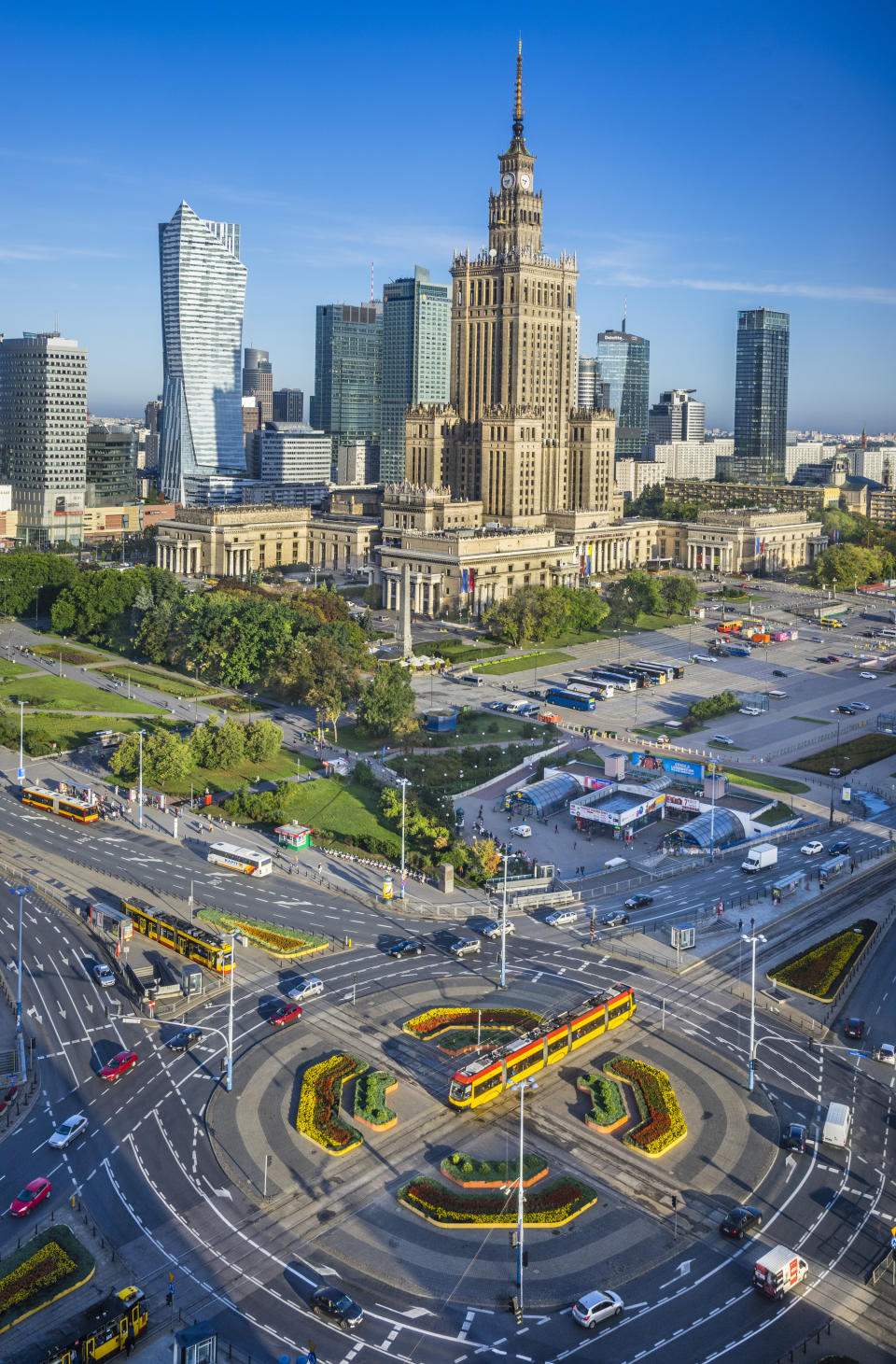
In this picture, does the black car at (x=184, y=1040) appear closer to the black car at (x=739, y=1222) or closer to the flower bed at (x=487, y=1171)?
the flower bed at (x=487, y=1171)

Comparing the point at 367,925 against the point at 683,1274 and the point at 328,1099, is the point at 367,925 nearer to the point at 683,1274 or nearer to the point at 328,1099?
the point at 328,1099

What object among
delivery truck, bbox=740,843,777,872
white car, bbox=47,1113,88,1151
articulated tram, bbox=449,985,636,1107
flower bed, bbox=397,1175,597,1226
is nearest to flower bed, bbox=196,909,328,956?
articulated tram, bbox=449,985,636,1107

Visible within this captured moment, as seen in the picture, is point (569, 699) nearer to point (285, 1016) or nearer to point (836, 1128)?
point (285, 1016)

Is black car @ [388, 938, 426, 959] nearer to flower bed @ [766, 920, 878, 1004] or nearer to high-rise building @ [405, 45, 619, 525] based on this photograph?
flower bed @ [766, 920, 878, 1004]

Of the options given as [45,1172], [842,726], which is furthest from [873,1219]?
[842,726]

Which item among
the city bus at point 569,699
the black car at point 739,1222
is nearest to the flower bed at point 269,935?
the black car at point 739,1222
